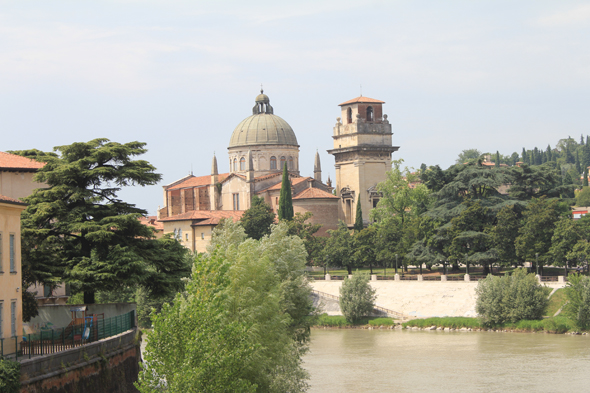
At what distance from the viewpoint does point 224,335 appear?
730 inches

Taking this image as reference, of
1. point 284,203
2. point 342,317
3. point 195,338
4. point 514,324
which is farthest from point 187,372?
point 284,203

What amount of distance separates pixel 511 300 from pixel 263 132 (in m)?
53.1

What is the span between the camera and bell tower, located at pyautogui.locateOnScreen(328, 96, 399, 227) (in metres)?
89.1

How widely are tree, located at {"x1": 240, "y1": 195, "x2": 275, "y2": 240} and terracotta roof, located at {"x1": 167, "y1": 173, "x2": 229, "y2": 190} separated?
1548 cm

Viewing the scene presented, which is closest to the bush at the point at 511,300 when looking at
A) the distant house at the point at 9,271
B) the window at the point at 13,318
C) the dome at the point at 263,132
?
the distant house at the point at 9,271

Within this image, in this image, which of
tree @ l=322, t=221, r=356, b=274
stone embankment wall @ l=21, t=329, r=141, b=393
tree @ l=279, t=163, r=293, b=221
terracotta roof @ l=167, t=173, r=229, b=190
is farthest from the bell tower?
stone embankment wall @ l=21, t=329, r=141, b=393

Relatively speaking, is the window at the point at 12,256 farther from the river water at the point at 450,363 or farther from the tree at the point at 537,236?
the tree at the point at 537,236

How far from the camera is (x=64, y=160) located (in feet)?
99.8

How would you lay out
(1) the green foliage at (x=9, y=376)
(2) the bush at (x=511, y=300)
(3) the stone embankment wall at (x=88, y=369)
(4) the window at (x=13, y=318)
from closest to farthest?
(1) the green foliage at (x=9, y=376) < (3) the stone embankment wall at (x=88, y=369) < (4) the window at (x=13, y=318) < (2) the bush at (x=511, y=300)

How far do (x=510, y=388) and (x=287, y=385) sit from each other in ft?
36.5

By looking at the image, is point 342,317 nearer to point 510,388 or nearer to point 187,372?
point 510,388

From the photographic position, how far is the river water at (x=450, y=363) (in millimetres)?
35750

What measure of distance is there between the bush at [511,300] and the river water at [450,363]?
1324mm

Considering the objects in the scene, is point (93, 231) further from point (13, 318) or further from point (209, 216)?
point (209, 216)
